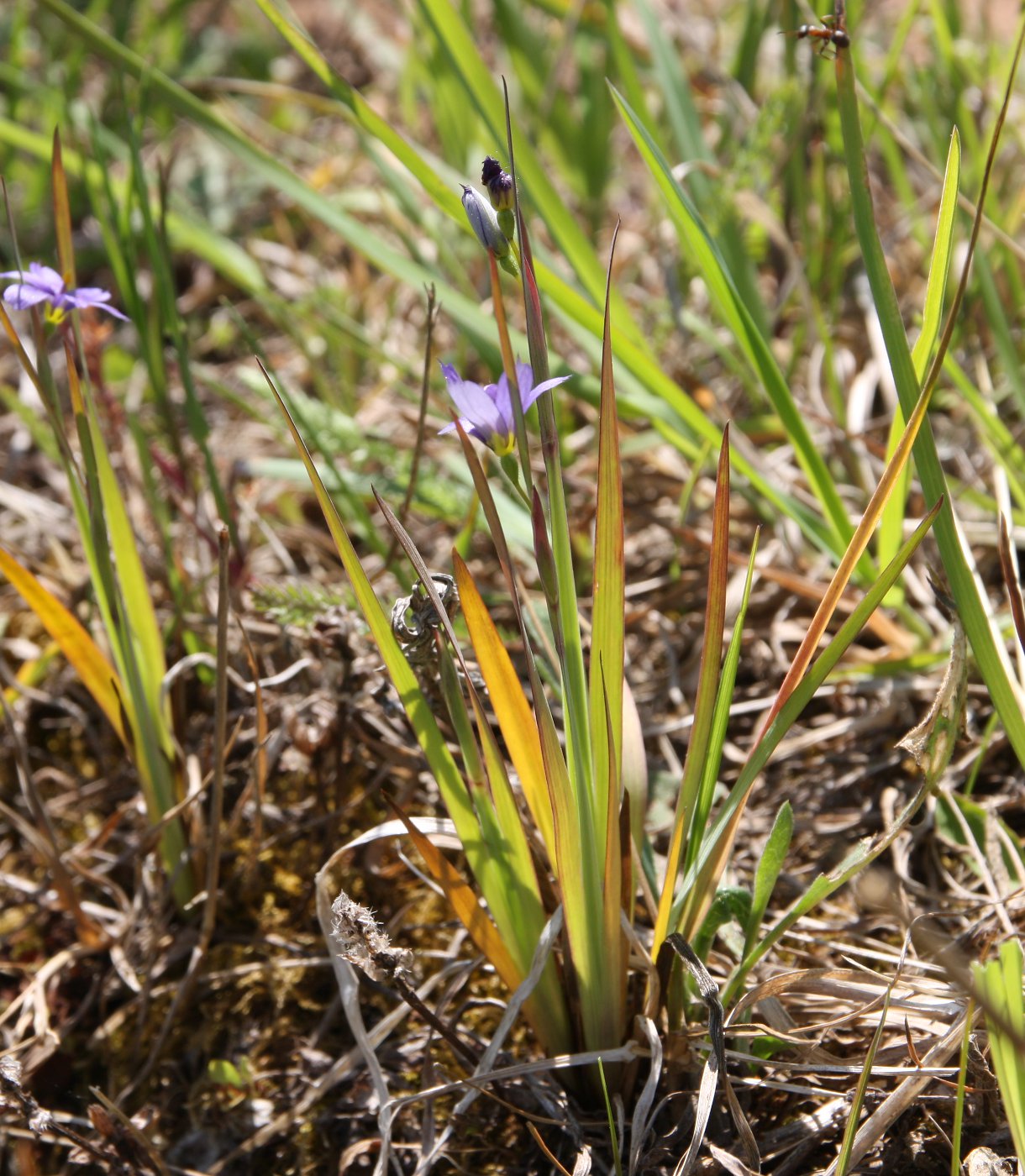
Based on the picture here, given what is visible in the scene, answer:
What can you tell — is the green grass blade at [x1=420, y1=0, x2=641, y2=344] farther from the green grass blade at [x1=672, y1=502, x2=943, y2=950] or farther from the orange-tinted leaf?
the orange-tinted leaf

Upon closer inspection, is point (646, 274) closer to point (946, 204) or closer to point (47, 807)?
point (946, 204)

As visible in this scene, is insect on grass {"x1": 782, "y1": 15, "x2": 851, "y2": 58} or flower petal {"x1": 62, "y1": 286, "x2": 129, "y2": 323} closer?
insect on grass {"x1": 782, "y1": 15, "x2": 851, "y2": 58}

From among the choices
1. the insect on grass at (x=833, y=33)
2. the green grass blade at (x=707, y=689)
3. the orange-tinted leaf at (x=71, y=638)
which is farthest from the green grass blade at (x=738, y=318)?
the orange-tinted leaf at (x=71, y=638)

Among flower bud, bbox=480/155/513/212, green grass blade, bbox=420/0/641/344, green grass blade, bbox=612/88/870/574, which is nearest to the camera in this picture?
flower bud, bbox=480/155/513/212

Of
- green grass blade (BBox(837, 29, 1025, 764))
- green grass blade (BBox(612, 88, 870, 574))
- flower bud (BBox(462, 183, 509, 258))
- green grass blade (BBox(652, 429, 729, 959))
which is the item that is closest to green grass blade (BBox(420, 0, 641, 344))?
green grass blade (BBox(612, 88, 870, 574))

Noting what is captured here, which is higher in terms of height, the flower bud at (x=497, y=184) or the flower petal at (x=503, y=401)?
the flower bud at (x=497, y=184)

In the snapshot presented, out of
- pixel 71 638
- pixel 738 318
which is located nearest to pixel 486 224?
pixel 738 318

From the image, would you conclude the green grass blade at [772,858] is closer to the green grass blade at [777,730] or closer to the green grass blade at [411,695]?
the green grass blade at [777,730]
